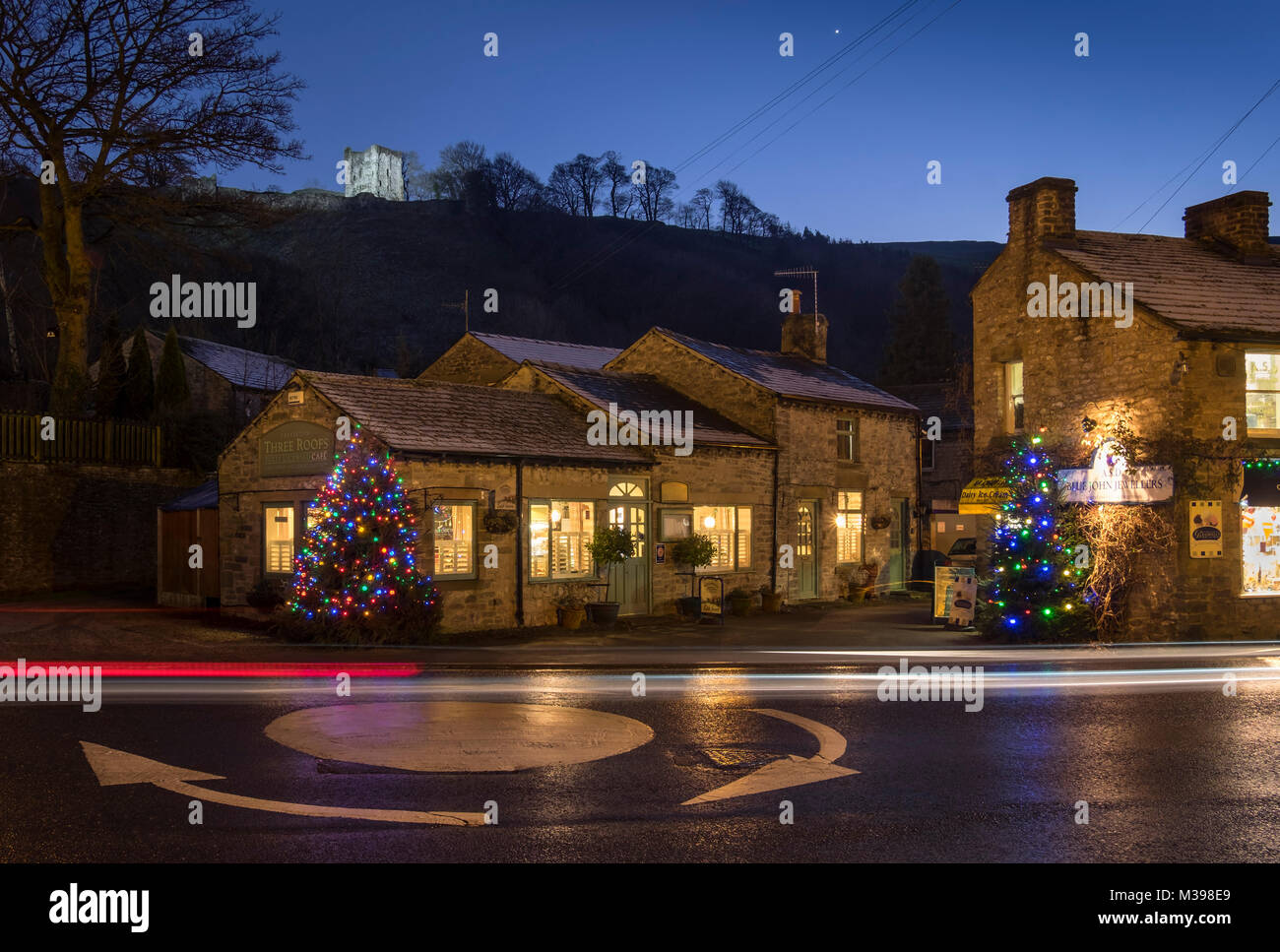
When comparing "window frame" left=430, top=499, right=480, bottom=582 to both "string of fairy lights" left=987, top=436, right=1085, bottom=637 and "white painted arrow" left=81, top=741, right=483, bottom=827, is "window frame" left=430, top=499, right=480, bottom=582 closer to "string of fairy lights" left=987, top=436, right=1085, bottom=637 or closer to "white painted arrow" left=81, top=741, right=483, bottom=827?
"string of fairy lights" left=987, top=436, right=1085, bottom=637

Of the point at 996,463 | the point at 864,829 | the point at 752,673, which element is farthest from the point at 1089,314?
the point at 864,829

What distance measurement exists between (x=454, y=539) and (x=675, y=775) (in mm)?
11948

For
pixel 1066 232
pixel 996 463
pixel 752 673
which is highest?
pixel 1066 232

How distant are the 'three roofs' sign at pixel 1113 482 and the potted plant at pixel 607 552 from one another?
27.6 feet

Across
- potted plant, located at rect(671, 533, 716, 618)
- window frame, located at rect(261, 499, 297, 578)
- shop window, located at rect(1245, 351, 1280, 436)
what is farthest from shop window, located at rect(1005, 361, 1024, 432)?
window frame, located at rect(261, 499, 297, 578)

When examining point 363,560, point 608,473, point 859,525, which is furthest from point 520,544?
point 859,525

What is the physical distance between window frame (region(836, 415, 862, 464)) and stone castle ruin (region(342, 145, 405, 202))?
130 m

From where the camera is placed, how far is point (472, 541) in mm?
20359

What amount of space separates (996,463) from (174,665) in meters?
16.0

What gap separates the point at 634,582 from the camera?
23.6 m

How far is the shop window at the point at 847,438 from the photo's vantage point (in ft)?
96.3

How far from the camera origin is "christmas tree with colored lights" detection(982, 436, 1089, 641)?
19062mm

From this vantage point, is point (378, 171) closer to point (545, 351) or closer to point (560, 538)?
point (545, 351)
